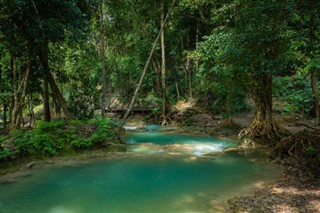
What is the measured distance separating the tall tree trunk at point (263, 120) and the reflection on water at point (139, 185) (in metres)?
1.74

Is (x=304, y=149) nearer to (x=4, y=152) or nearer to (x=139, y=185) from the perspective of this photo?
(x=139, y=185)

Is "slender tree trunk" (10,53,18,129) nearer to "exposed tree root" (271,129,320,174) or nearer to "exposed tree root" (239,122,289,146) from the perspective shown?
"exposed tree root" (239,122,289,146)

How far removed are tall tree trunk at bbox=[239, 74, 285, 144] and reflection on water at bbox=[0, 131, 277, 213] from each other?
5.71 ft

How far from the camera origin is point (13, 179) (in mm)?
7844

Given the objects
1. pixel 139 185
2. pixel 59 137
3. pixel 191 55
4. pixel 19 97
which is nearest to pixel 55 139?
pixel 59 137

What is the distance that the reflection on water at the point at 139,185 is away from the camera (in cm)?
595

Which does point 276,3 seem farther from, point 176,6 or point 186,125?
point 176,6

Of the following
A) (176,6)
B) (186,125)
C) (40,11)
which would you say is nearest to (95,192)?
(40,11)

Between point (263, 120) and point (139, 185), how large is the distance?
7.22m

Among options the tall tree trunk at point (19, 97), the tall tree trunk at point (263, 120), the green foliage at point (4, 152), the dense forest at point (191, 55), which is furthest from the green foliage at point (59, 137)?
the tall tree trunk at point (263, 120)

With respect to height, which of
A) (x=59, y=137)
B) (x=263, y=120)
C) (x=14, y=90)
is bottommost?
(x=59, y=137)

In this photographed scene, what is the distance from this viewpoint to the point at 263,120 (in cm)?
1205

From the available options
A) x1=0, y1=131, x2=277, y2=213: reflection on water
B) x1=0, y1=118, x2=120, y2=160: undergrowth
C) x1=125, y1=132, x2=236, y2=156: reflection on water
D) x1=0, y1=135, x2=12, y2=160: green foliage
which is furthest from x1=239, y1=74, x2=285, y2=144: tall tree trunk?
x1=0, y1=135, x2=12, y2=160: green foliage

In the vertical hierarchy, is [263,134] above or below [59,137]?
below
